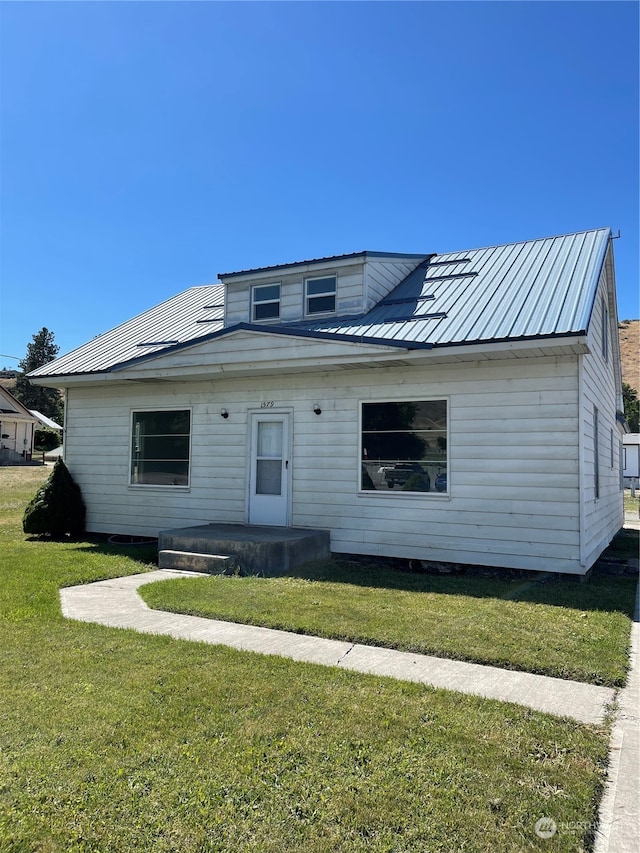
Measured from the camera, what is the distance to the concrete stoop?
805cm

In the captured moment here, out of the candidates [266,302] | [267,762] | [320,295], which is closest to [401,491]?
[320,295]

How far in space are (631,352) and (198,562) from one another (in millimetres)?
109866

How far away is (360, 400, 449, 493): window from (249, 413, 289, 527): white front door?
1.50m

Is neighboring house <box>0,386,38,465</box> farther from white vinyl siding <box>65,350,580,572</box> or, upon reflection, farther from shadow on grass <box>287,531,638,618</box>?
shadow on grass <box>287,531,638,618</box>

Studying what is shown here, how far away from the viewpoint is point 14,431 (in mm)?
43562

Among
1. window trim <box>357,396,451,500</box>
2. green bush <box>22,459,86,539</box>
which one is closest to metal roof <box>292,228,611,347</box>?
window trim <box>357,396,451,500</box>

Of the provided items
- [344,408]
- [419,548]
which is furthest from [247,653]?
[344,408]

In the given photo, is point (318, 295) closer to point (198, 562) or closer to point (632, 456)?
point (198, 562)

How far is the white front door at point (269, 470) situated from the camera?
9.78m

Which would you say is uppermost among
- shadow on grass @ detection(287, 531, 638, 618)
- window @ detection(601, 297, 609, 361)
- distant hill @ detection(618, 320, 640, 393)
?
distant hill @ detection(618, 320, 640, 393)

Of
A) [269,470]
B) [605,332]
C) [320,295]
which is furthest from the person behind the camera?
[605,332]

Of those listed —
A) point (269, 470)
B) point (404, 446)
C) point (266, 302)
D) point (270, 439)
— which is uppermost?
point (266, 302)

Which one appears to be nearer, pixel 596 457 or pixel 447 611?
pixel 447 611

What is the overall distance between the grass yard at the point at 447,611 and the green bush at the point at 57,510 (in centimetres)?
526
